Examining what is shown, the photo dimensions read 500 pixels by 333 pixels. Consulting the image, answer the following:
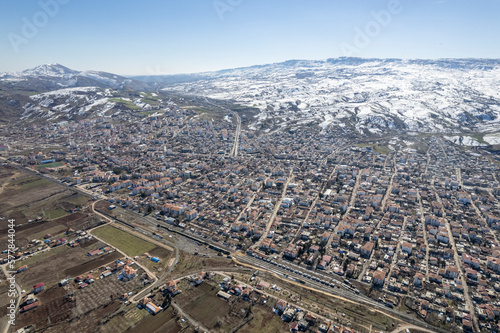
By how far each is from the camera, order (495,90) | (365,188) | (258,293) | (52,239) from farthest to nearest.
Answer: (495,90) → (365,188) → (52,239) → (258,293)

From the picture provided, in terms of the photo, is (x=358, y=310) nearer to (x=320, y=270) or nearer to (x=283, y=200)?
(x=320, y=270)

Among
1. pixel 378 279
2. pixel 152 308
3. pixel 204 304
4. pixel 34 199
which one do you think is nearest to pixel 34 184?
pixel 34 199

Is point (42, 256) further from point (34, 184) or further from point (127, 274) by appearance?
point (34, 184)

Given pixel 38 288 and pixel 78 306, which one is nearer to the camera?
pixel 78 306

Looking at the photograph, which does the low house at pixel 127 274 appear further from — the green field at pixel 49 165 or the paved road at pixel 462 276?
the green field at pixel 49 165

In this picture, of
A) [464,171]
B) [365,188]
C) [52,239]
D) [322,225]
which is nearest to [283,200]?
[322,225]

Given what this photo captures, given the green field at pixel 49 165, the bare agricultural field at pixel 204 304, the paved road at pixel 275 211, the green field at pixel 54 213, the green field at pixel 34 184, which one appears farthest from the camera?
the green field at pixel 49 165

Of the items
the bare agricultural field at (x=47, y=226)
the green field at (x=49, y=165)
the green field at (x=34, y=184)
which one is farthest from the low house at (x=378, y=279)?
the green field at (x=49, y=165)

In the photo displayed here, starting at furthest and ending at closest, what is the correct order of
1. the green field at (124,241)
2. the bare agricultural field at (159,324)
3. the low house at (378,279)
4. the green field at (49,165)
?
1. the green field at (49,165)
2. the green field at (124,241)
3. the low house at (378,279)
4. the bare agricultural field at (159,324)

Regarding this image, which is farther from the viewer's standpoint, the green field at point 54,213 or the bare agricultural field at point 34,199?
the bare agricultural field at point 34,199
